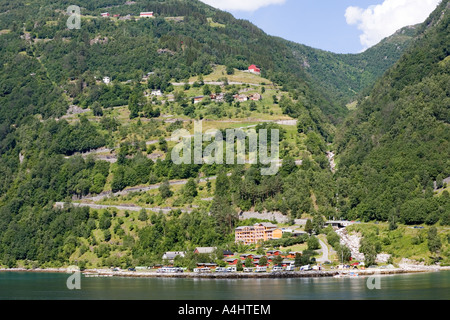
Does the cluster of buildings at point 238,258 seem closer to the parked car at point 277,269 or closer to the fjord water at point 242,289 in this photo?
the parked car at point 277,269

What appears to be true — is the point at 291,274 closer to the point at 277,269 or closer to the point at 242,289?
the point at 277,269

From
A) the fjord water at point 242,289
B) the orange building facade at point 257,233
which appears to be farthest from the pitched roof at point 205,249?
the fjord water at point 242,289

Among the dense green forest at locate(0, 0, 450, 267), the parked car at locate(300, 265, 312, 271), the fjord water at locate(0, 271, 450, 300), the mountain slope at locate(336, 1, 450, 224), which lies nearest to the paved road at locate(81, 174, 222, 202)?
the dense green forest at locate(0, 0, 450, 267)

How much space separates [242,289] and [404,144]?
68293mm

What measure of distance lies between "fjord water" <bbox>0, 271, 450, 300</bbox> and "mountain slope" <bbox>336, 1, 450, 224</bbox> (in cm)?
2891

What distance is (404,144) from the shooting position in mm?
146625

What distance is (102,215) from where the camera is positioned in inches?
5866

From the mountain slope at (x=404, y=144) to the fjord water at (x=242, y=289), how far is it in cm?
2891

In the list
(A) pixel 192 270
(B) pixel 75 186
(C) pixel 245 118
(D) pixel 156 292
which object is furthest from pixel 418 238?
(B) pixel 75 186

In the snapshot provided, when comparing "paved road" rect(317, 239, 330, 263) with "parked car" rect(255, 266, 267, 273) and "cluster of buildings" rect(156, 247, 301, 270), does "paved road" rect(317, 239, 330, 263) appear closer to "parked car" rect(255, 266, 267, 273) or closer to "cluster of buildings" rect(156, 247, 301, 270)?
"cluster of buildings" rect(156, 247, 301, 270)

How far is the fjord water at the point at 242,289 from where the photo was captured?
273ft

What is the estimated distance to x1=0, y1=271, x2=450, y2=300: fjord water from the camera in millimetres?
83062

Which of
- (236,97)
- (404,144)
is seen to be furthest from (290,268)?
(236,97)
